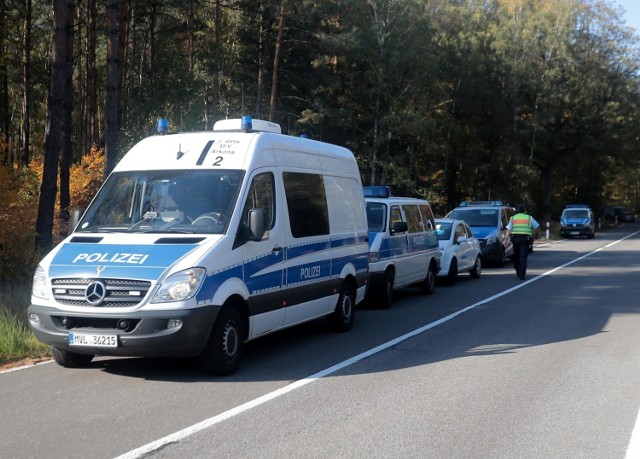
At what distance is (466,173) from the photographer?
5350cm

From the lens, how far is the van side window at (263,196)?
8703 millimetres

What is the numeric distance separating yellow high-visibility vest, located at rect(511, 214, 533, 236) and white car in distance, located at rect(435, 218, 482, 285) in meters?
1.33

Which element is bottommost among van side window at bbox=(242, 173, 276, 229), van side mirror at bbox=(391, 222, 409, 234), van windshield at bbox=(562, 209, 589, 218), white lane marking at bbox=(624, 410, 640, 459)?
white lane marking at bbox=(624, 410, 640, 459)

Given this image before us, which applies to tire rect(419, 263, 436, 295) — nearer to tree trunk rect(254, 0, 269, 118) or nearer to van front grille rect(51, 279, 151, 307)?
van front grille rect(51, 279, 151, 307)

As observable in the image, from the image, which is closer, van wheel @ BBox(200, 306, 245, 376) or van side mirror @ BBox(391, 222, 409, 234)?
van wheel @ BBox(200, 306, 245, 376)

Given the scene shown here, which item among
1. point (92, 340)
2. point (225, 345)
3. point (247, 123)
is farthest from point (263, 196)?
point (92, 340)

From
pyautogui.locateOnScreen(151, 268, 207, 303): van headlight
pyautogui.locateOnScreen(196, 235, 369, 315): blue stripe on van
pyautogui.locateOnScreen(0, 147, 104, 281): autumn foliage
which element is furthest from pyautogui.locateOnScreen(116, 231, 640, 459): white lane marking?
pyautogui.locateOnScreen(0, 147, 104, 281): autumn foliage

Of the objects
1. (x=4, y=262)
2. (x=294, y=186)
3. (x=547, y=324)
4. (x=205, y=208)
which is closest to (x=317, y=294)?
(x=294, y=186)

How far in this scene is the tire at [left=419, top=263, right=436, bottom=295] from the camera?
16.5 metres

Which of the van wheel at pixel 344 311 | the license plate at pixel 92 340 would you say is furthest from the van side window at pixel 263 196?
the van wheel at pixel 344 311

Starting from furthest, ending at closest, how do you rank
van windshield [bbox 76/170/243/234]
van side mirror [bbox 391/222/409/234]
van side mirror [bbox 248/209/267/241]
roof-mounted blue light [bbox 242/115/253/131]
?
van side mirror [bbox 391/222/409/234] → roof-mounted blue light [bbox 242/115/253/131] → van windshield [bbox 76/170/243/234] → van side mirror [bbox 248/209/267/241]

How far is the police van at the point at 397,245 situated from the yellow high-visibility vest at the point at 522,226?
2.92 m

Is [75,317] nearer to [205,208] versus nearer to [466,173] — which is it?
[205,208]

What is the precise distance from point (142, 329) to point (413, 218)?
9.13 m
